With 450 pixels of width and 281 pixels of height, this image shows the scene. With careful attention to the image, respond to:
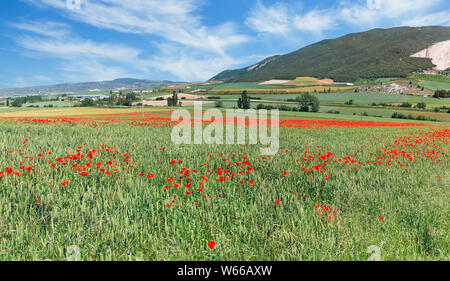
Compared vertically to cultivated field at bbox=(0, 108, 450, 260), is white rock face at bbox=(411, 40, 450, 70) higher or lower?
higher

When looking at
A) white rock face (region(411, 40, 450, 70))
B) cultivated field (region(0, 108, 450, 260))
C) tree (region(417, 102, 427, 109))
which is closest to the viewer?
cultivated field (region(0, 108, 450, 260))

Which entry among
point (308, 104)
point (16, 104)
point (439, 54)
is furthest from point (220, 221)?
point (439, 54)

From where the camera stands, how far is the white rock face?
439 ft

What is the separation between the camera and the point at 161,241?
247cm

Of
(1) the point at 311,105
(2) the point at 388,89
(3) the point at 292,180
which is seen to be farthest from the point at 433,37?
(3) the point at 292,180

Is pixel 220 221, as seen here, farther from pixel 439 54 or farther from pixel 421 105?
pixel 439 54

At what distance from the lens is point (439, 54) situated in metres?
143

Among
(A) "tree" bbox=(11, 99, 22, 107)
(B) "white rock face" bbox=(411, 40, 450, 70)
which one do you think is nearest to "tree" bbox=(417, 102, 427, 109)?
(A) "tree" bbox=(11, 99, 22, 107)

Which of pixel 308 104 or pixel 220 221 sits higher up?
pixel 308 104

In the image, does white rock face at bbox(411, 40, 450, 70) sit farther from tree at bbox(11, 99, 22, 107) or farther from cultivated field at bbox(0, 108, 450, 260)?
tree at bbox(11, 99, 22, 107)

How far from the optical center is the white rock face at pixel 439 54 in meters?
134
